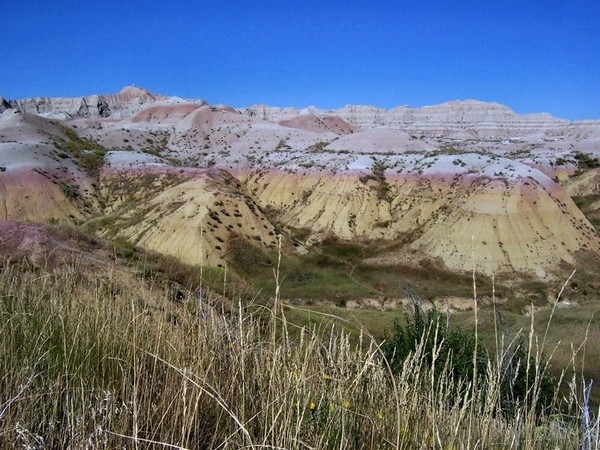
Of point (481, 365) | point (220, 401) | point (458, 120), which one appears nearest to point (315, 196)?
point (481, 365)

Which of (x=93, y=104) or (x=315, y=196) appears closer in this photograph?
(x=315, y=196)

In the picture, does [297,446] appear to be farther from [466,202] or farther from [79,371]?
[466,202]

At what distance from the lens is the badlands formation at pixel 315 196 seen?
128 feet

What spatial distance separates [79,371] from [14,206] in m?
47.3

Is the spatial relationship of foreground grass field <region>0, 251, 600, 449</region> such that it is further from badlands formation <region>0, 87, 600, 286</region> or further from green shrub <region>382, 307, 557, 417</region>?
badlands formation <region>0, 87, 600, 286</region>

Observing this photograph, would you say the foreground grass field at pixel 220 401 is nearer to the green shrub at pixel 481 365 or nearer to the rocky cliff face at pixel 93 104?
the green shrub at pixel 481 365

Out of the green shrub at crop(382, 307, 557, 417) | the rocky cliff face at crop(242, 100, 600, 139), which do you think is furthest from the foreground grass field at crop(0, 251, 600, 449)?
the rocky cliff face at crop(242, 100, 600, 139)

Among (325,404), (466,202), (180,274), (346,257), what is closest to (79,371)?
(325,404)

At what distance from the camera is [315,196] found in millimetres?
50031

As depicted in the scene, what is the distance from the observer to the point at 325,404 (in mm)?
3020

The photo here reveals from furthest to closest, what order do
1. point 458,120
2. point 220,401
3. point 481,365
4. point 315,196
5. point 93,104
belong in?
point 93,104 → point 458,120 → point 315,196 → point 481,365 → point 220,401

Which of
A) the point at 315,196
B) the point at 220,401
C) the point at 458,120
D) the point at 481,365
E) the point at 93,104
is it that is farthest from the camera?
the point at 93,104

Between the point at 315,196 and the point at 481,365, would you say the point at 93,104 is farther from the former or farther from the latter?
the point at 481,365

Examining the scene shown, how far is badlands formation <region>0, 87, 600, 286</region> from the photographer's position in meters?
39.0
